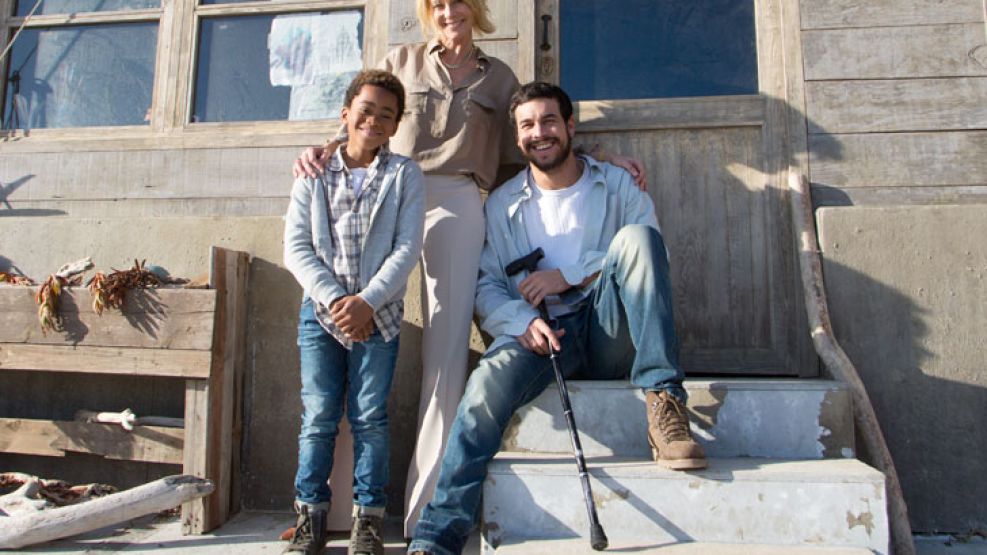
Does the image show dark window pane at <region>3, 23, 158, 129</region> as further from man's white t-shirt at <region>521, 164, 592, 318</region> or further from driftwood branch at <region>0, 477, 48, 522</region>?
man's white t-shirt at <region>521, 164, 592, 318</region>

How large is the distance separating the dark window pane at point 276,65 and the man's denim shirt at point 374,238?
1216 mm

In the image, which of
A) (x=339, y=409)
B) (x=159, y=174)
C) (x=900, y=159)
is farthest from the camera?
(x=159, y=174)

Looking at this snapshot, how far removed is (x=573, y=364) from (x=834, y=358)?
1.08 meters

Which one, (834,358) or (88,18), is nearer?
(834,358)

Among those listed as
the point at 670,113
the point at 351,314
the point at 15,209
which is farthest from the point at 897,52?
the point at 15,209

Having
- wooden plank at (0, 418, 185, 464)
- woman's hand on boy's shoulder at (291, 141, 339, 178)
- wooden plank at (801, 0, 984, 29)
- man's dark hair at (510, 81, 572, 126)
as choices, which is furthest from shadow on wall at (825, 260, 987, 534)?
wooden plank at (0, 418, 185, 464)

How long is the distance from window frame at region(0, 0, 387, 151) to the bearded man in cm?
128

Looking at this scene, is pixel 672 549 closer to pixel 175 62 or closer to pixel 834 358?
pixel 834 358

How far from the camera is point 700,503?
7.07ft

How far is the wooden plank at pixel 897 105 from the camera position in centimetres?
319

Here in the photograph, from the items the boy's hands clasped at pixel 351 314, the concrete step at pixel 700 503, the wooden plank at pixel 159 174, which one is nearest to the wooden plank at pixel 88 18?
the wooden plank at pixel 159 174

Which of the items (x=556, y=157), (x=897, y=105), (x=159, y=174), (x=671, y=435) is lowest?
(x=671, y=435)

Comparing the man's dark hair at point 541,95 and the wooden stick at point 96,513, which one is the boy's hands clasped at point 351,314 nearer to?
the wooden stick at point 96,513

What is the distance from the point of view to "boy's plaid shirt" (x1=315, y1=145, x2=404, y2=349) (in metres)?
2.54
